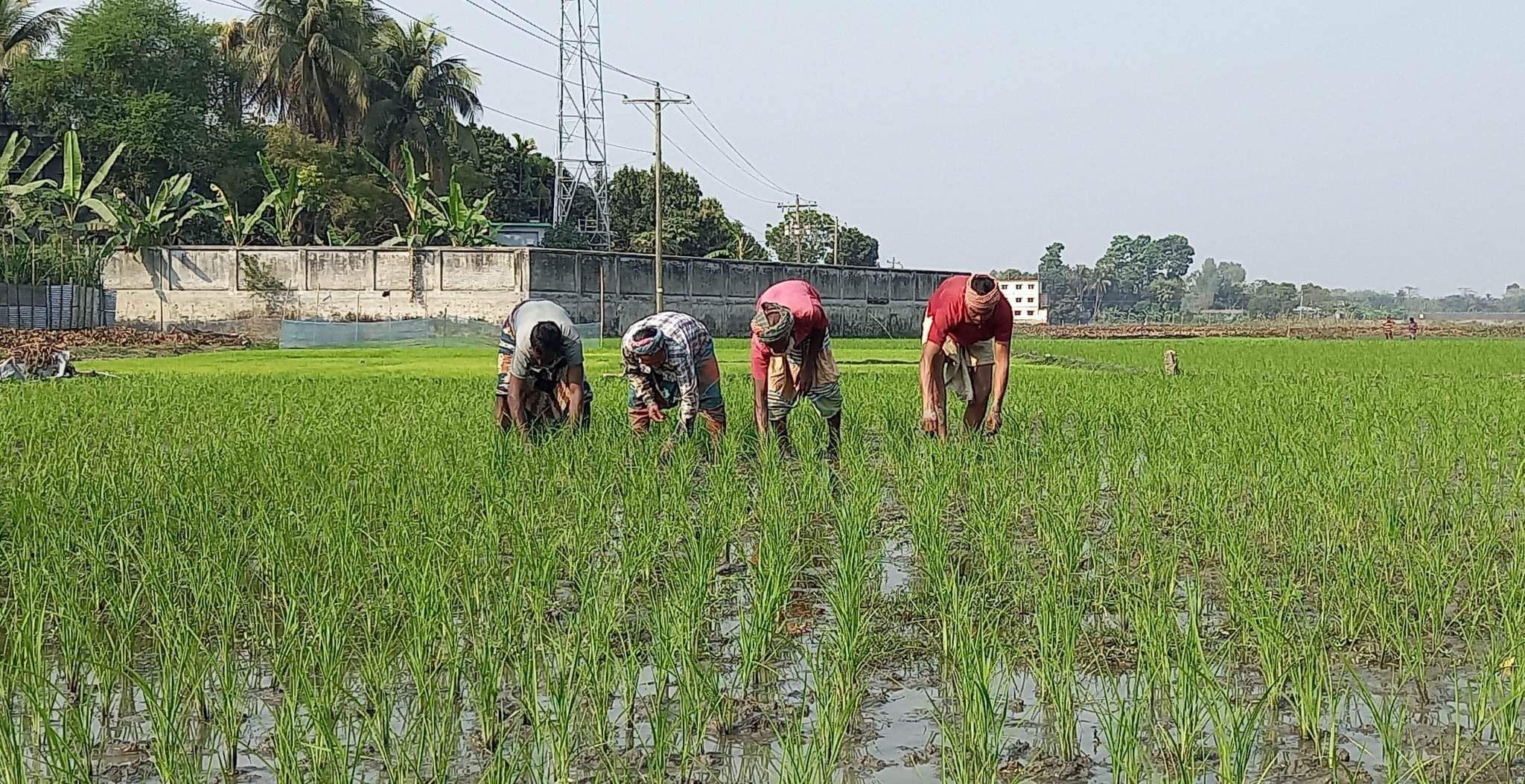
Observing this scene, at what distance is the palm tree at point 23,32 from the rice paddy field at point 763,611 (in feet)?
90.2

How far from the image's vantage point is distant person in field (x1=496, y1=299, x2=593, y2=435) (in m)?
5.93

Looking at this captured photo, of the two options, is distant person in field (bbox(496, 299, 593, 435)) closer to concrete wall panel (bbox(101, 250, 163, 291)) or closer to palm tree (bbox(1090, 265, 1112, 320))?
concrete wall panel (bbox(101, 250, 163, 291))

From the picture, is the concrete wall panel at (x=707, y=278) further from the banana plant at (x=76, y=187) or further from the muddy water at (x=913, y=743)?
the muddy water at (x=913, y=743)

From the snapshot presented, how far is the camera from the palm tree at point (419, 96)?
33812 millimetres

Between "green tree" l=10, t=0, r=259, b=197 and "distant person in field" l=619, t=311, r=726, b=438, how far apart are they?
83.4 feet

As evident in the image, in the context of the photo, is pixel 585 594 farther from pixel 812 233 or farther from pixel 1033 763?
pixel 812 233

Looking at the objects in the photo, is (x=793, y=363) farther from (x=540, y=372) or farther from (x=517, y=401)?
(x=517, y=401)

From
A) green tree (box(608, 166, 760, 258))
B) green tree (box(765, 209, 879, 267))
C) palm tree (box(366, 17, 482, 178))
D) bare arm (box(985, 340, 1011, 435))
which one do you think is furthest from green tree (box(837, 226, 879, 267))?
bare arm (box(985, 340, 1011, 435))

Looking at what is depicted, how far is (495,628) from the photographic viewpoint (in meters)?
3.28

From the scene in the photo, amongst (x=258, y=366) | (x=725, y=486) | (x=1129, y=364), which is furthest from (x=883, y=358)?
(x=725, y=486)

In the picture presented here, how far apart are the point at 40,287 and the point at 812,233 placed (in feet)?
120

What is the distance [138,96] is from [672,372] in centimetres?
2733

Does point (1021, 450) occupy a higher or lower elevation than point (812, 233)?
lower

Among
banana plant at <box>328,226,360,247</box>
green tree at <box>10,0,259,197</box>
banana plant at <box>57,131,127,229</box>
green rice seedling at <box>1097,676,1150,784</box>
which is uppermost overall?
green tree at <box>10,0,259,197</box>
